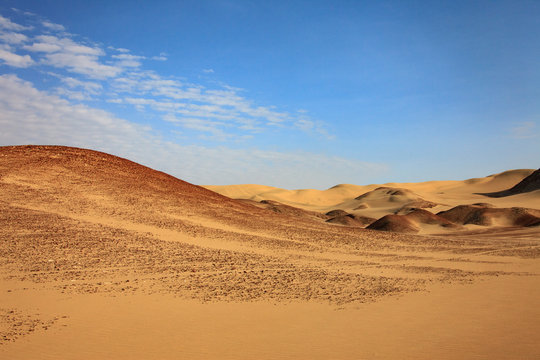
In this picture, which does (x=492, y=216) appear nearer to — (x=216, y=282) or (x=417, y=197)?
(x=417, y=197)

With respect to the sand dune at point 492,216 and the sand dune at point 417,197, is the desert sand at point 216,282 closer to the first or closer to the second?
the sand dune at point 417,197

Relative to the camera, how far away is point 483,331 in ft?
25.6

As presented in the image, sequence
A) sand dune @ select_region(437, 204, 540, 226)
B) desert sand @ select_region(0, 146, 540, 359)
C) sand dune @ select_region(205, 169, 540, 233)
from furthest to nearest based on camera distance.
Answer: sand dune @ select_region(205, 169, 540, 233), sand dune @ select_region(437, 204, 540, 226), desert sand @ select_region(0, 146, 540, 359)

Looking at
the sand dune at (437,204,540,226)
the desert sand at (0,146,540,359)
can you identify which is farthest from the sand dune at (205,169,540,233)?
the desert sand at (0,146,540,359)

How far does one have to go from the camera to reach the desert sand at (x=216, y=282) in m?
7.20

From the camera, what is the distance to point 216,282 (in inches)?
481

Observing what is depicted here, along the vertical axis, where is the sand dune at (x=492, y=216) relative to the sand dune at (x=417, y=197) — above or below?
below

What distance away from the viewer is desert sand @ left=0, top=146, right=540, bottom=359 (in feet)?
23.6

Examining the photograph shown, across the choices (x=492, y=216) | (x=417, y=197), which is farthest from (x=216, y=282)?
(x=417, y=197)

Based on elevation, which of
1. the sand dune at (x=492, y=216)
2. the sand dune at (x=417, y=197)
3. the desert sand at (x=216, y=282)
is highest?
the sand dune at (x=417, y=197)

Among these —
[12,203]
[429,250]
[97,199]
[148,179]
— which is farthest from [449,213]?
[12,203]

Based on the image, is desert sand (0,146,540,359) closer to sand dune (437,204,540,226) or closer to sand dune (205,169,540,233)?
sand dune (205,169,540,233)

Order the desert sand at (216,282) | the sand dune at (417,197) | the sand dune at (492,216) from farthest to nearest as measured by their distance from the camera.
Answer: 1. the sand dune at (417,197)
2. the sand dune at (492,216)
3. the desert sand at (216,282)

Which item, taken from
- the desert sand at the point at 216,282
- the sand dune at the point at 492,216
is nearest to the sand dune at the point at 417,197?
the sand dune at the point at 492,216
